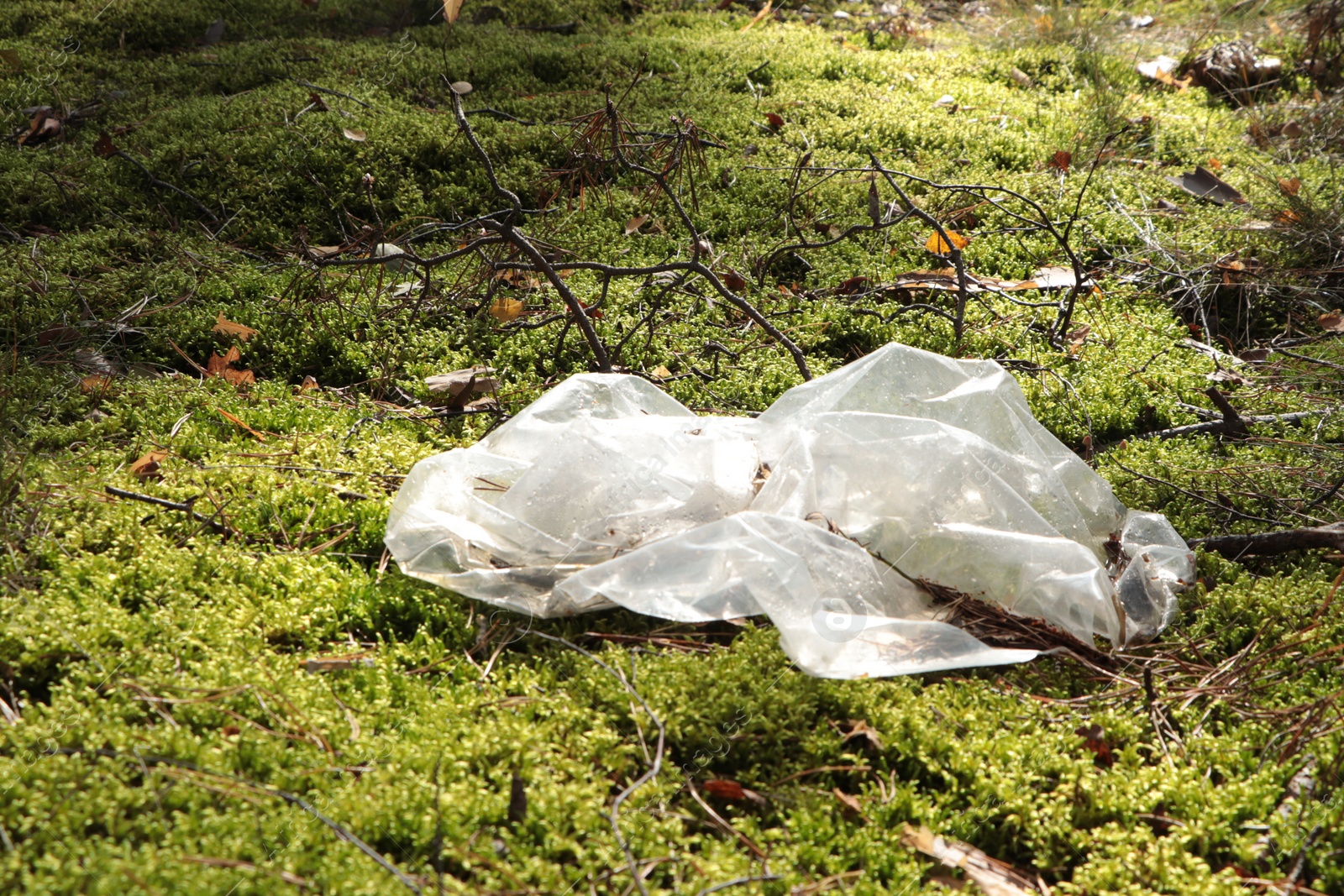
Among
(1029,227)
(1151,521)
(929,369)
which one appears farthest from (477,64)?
(1151,521)

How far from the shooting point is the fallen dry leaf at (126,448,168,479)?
2645mm

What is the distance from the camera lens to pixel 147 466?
2664 mm

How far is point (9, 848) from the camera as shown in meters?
1.46

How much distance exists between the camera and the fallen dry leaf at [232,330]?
11.6 feet

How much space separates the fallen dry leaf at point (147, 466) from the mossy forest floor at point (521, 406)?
0.6 inches

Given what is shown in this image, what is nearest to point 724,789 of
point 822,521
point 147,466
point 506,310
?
point 822,521

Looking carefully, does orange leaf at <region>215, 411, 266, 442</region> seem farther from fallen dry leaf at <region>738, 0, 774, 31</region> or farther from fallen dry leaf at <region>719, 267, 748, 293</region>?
fallen dry leaf at <region>738, 0, 774, 31</region>

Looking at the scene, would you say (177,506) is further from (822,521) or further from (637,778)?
(822,521)

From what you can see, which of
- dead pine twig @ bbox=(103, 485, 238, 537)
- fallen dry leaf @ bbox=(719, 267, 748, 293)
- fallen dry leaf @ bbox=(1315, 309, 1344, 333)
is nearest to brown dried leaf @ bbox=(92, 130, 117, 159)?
dead pine twig @ bbox=(103, 485, 238, 537)

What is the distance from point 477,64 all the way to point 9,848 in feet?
17.9

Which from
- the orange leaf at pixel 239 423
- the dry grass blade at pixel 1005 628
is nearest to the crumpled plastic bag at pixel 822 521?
the dry grass blade at pixel 1005 628

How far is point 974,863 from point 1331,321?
11.5ft

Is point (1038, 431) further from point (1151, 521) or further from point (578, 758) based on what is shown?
point (578, 758)

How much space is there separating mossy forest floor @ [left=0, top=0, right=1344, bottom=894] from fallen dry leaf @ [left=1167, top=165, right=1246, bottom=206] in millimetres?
119
